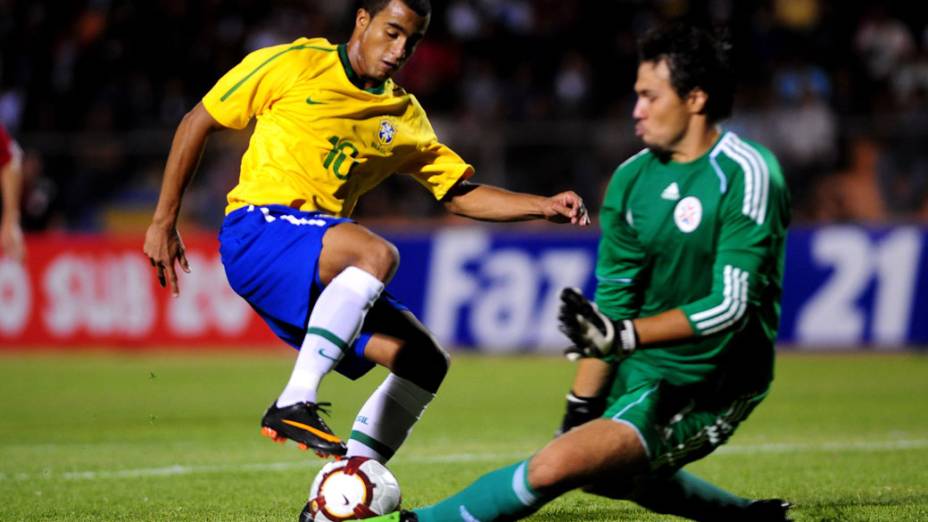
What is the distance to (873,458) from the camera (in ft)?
25.6

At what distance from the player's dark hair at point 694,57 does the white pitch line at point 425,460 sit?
12.6 feet

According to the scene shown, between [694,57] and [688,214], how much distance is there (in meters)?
0.53

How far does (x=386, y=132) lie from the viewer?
5.89 metres

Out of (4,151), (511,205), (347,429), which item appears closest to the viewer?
(511,205)

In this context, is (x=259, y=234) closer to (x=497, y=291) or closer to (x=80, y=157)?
(x=497, y=291)

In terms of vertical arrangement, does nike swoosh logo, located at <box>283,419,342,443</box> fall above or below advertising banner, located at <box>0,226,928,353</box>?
above

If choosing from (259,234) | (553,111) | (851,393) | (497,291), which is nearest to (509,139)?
(553,111)

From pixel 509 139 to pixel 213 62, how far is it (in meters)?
4.33

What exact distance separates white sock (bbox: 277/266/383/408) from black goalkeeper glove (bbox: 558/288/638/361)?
3.71 feet

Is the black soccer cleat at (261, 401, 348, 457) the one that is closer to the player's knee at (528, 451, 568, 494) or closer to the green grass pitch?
the player's knee at (528, 451, 568, 494)

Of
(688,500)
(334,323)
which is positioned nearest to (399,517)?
(334,323)

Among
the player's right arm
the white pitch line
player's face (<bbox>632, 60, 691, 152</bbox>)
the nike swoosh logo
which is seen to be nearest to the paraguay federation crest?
player's face (<bbox>632, 60, 691, 152</bbox>)

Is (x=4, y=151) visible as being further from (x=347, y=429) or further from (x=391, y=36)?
(x=391, y=36)

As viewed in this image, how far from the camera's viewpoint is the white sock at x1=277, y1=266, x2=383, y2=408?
5203 millimetres
